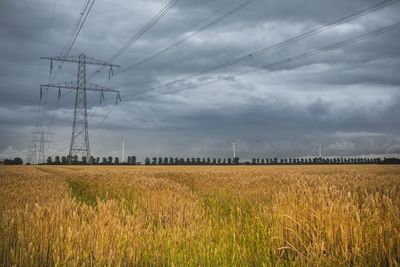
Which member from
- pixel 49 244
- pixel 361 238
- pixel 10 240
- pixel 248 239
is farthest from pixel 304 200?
pixel 10 240

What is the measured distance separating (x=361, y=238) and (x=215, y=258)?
1676 mm

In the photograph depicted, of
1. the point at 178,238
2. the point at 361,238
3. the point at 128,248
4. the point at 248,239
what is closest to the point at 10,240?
the point at 128,248

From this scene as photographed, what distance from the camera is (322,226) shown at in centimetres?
462

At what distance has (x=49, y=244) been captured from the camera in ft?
14.9

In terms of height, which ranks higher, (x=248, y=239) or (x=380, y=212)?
(x=380, y=212)

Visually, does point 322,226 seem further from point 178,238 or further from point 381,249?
point 178,238

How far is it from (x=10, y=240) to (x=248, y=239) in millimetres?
3356

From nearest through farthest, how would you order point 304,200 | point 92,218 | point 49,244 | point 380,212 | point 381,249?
point 381,249
point 49,244
point 380,212
point 92,218
point 304,200

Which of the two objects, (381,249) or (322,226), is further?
(322,226)

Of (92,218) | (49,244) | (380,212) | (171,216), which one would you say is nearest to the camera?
(49,244)

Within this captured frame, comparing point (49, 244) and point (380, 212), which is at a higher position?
point (380, 212)

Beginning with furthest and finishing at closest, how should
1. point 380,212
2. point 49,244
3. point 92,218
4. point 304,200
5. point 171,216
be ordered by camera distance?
point 171,216 → point 304,200 → point 92,218 → point 380,212 → point 49,244

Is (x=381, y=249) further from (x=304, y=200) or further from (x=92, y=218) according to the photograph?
(x=92, y=218)

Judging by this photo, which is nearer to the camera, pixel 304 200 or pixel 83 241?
pixel 83 241
